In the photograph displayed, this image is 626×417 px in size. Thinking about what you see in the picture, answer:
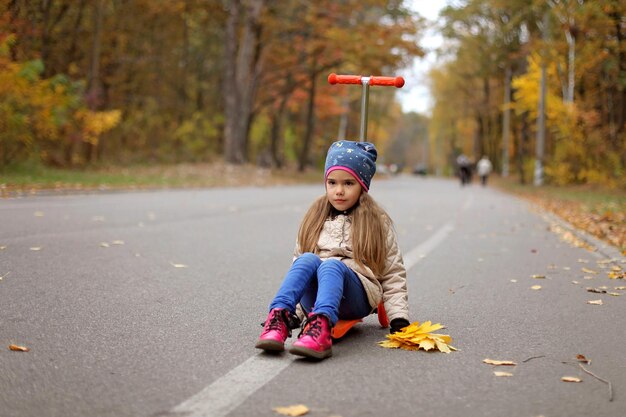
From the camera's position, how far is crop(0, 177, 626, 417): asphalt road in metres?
3.38

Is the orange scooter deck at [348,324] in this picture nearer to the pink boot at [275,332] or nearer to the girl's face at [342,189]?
the pink boot at [275,332]

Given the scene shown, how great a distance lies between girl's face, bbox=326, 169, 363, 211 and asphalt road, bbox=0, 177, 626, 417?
0.82 meters

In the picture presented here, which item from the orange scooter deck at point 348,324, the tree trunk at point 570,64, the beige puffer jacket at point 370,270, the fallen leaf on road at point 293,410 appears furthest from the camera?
the tree trunk at point 570,64

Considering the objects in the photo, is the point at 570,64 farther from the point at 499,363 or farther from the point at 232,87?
the point at 499,363

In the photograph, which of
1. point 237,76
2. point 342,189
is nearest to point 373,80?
point 342,189

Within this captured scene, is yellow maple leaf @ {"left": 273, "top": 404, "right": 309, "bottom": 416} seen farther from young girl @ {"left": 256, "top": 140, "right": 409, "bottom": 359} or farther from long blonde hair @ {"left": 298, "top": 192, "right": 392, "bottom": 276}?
long blonde hair @ {"left": 298, "top": 192, "right": 392, "bottom": 276}

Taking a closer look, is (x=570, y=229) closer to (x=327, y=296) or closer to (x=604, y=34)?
(x=327, y=296)

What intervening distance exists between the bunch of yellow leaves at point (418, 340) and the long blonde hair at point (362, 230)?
42cm

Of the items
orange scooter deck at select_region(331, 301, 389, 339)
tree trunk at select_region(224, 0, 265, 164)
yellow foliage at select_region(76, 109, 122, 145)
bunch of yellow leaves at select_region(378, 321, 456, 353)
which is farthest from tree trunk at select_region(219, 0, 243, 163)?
bunch of yellow leaves at select_region(378, 321, 456, 353)

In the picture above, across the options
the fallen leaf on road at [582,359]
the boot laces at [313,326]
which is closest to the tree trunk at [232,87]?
the boot laces at [313,326]

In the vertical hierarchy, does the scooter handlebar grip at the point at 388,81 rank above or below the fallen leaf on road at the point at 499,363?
above

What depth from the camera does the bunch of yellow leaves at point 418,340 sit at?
4394mm

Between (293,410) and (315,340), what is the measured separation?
83cm

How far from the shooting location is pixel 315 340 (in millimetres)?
4008
